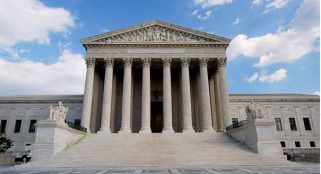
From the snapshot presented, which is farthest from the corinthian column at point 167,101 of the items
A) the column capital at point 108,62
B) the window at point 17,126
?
the window at point 17,126

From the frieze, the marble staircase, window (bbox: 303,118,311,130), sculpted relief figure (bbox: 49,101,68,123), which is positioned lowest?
the marble staircase

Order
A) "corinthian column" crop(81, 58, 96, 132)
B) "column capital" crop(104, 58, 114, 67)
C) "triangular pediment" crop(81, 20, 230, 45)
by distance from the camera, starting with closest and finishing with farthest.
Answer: "corinthian column" crop(81, 58, 96, 132), "column capital" crop(104, 58, 114, 67), "triangular pediment" crop(81, 20, 230, 45)

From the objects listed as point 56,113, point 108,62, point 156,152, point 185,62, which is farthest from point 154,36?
point 156,152

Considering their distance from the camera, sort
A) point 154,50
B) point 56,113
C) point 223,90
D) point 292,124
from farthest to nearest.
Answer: point 292,124
point 154,50
point 223,90
point 56,113

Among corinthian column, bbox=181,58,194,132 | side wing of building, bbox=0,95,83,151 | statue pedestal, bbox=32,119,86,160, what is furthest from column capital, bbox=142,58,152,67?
side wing of building, bbox=0,95,83,151

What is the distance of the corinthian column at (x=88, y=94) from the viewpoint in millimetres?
28875

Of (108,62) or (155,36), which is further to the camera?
(155,36)

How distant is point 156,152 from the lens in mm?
19484

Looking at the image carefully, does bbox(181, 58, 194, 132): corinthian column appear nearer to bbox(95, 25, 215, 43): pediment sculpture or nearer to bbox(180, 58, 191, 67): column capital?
bbox(180, 58, 191, 67): column capital

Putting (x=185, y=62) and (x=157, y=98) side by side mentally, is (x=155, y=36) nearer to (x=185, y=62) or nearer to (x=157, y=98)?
(x=185, y=62)

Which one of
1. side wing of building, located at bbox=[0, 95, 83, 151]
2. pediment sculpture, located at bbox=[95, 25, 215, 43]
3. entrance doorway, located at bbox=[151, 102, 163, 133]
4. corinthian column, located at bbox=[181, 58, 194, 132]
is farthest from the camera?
side wing of building, located at bbox=[0, 95, 83, 151]

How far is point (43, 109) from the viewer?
40.4 meters

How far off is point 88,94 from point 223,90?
55.0 ft

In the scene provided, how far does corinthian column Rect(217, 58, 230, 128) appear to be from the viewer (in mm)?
29681
